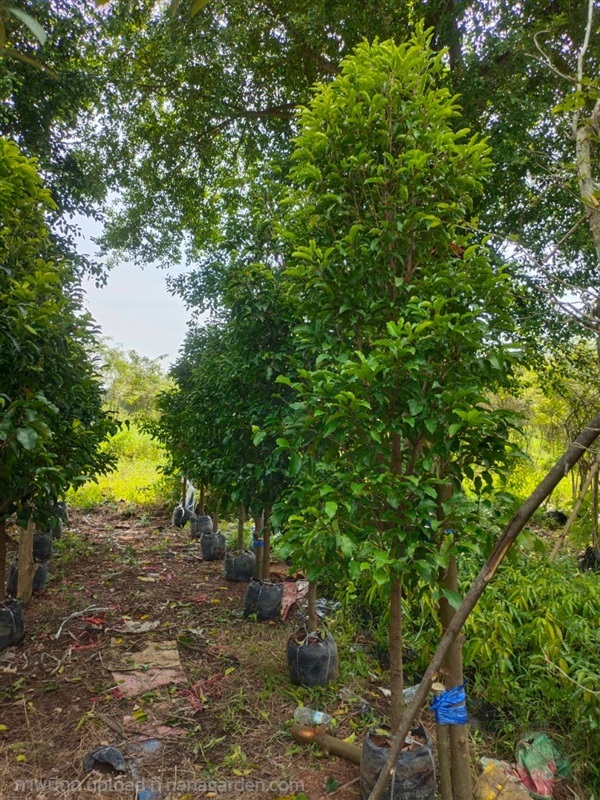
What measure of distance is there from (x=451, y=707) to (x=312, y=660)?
61.5 inches

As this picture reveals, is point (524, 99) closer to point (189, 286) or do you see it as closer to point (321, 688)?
point (189, 286)

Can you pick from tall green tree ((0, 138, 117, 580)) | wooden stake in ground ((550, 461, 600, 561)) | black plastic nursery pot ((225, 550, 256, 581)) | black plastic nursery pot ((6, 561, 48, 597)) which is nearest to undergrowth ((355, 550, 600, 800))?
wooden stake in ground ((550, 461, 600, 561))

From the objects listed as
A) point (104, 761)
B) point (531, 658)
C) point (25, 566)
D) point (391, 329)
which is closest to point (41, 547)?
point (25, 566)

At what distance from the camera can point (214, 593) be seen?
19.3 ft

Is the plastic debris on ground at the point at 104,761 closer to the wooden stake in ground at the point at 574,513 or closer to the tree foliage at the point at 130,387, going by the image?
the wooden stake in ground at the point at 574,513

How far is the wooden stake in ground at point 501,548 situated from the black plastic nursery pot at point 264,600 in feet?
11.1

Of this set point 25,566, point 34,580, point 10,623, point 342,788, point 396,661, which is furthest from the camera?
point 34,580

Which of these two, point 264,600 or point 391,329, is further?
point 264,600

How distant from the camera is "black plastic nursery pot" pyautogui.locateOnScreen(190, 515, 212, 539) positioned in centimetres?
844

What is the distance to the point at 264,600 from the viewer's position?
496cm

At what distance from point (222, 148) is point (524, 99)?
4631 millimetres

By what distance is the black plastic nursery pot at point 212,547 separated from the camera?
24.1 ft

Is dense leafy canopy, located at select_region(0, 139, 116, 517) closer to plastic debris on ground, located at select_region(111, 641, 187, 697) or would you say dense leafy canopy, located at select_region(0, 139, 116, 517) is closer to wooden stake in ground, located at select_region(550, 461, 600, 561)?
plastic debris on ground, located at select_region(111, 641, 187, 697)

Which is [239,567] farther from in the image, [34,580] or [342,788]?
[342,788]
